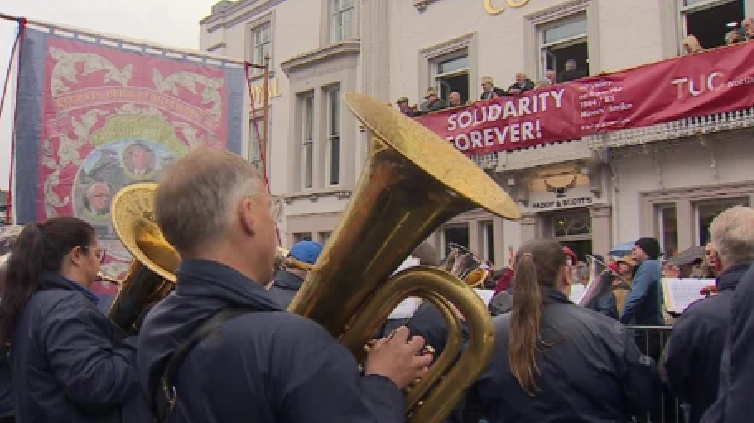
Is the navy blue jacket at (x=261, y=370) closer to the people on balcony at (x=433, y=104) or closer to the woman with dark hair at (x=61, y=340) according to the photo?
the woman with dark hair at (x=61, y=340)

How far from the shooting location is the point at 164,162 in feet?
19.5

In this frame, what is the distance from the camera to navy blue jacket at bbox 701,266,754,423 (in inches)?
54.0

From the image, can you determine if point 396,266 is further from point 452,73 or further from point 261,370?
point 452,73

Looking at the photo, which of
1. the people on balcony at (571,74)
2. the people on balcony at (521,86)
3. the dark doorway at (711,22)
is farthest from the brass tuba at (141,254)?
the dark doorway at (711,22)

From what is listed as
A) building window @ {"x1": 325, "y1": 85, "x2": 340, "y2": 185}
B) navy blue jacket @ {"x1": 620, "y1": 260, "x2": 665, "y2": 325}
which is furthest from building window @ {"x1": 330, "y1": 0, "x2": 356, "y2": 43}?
navy blue jacket @ {"x1": 620, "y1": 260, "x2": 665, "y2": 325}

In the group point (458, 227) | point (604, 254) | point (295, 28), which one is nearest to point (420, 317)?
point (604, 254)

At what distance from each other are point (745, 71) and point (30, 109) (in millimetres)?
7264

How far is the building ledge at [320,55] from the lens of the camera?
14789mm

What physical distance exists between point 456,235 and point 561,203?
2.61m

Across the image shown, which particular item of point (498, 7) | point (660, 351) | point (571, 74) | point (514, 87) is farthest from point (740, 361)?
point (498, 7)

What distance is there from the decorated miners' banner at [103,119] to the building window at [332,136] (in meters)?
9.27

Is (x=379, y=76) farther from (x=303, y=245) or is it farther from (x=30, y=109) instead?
(x=303, y=245)

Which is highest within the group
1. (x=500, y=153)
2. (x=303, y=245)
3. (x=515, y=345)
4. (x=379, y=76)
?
(x=379, y=76)

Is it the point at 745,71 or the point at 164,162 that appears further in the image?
the point at 745,71
